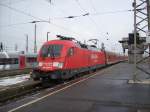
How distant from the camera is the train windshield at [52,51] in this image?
2030 cm

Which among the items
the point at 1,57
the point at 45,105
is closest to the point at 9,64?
the point at 1,57

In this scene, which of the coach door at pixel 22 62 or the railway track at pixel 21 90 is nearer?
the railway track at pixel 21 90

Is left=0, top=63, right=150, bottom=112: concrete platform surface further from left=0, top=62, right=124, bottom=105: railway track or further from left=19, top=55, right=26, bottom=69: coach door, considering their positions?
left=19, top=55, right=26, bottom=69: coach door

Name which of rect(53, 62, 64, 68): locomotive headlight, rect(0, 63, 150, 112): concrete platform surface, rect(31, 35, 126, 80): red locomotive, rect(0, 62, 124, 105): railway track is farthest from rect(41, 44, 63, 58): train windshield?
rect(0, 63, 150, 112): concrete platform surface

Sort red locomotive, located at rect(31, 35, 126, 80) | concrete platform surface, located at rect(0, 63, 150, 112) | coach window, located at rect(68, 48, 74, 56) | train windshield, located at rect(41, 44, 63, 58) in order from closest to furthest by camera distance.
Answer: concrete platform surface, located at rect(0, 63, 150, 112) < red locomotive, located at rect(31, 35, 126, 80) < train windshield, located at rect(41, 44, 63, 58) < coach window, located at rect(68, 48, 74, 56)

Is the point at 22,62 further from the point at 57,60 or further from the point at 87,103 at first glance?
the point at 87,103

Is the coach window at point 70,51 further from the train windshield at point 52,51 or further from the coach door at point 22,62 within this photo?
the coach door at point 22,62

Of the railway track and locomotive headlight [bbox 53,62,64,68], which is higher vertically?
locomotive headlight [bbox 53,62,64,68]

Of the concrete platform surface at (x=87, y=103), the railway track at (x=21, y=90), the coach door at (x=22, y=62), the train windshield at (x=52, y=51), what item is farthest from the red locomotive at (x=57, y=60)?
the coach door at (x=22, y=62)

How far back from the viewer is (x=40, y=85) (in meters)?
20.9

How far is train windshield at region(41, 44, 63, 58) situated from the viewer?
20.3m

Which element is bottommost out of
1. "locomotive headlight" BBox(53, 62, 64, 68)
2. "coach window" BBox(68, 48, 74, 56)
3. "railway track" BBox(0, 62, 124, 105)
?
"railway track" BBox(0, 62, 124, 105)

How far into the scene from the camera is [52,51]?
20.5 m

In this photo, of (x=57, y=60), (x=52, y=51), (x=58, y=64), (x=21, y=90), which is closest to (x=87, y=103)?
(x=21, y=90)
